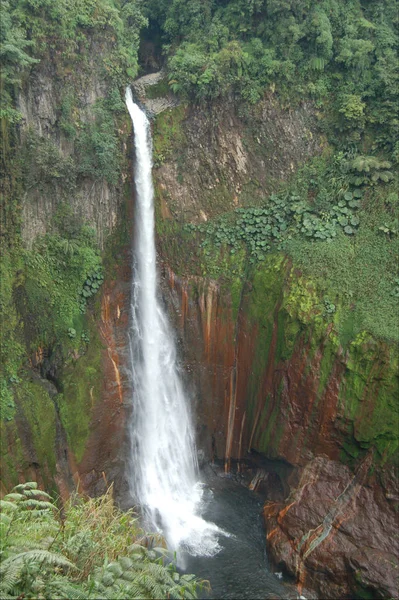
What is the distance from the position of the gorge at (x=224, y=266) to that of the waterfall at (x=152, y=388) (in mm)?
87

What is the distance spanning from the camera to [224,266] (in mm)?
13594

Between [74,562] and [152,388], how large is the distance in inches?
322

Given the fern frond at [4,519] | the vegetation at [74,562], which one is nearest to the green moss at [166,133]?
the vegetation at [74,562]

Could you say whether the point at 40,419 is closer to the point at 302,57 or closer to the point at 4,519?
the point at 4,519

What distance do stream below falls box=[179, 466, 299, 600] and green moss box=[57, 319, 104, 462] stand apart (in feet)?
12.6

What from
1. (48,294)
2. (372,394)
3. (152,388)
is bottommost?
(152,388)

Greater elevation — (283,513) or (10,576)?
(10,576)

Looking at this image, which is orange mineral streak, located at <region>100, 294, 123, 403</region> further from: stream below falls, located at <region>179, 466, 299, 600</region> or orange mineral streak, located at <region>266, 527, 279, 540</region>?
orange mineral streak, located at <region>266, 527, 279, 540</region>

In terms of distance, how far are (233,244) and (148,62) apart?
7562 millimetres

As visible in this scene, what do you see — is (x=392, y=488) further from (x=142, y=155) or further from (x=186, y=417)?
(x=142, y=155)

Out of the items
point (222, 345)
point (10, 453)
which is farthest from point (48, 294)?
point (222, 345)

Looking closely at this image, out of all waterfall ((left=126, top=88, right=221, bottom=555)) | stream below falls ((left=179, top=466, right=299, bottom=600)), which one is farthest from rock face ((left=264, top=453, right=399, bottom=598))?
waterfall ((left=126, top=88, right=221, bottom=555))

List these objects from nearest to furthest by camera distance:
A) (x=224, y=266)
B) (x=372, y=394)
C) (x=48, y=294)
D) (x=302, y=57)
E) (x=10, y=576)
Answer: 1. (x=10, y=576)
2. (x=372, y=394)
3. (x=48, y=294)
4. (x=224, y=266)
5. (x=302, y=57)

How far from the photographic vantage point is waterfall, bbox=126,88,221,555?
12.9 meters
